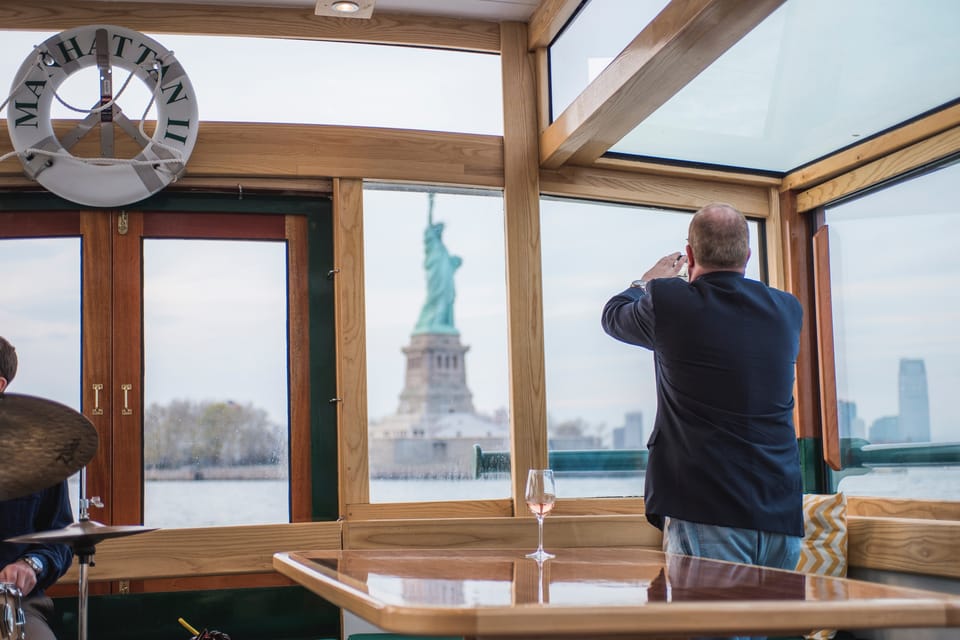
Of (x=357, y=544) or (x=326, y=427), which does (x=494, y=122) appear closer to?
(x=326, y=427)

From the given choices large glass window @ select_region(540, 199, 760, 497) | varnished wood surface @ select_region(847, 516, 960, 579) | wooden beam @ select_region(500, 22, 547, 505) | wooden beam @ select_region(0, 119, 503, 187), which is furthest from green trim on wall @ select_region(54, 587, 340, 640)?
varnished wood surface @ select_region(847, 516, 960, 579)

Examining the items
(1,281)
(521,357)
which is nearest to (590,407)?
(521,357)

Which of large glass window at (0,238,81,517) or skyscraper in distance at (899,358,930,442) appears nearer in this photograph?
skyscraper in distance at (899,358,930,442)

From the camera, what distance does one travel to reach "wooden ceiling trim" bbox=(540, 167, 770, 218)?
4027 millimetres

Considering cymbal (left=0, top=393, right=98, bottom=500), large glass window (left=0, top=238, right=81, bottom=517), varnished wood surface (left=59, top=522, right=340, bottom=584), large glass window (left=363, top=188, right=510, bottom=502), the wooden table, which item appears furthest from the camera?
large glass window (left=363, top=188, right=510, bottom=502)

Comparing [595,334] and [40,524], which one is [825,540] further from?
[40,524]

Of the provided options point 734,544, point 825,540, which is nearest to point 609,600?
point 734,544

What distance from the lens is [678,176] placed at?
4.15m

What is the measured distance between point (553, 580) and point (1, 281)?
9.36ft

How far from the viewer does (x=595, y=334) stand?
13.4 ft

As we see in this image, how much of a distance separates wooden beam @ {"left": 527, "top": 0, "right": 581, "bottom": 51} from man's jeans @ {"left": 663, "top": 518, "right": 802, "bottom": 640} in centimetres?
219

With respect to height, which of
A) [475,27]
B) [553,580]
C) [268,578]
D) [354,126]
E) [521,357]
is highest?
[475,27]

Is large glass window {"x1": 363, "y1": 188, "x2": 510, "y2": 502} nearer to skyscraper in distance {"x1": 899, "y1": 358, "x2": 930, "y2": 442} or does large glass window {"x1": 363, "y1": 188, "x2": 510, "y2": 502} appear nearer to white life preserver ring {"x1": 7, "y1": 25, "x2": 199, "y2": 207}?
white life preserver ring {"x1": 7, "y1": 25, "x2": 199, "y2": 207}

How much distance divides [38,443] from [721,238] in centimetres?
158
